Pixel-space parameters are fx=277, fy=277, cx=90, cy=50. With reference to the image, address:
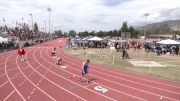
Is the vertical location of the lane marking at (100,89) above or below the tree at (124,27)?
below

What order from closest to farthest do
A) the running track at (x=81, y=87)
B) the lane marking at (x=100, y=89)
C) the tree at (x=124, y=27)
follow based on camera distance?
the running track at (x=81, y=87) < the lane marking at (x=100, y=89) < the tree at (x=124, y=27)

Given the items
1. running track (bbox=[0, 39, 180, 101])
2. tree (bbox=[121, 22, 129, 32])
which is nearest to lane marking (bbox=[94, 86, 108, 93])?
running track (bbox=[0, 39, 180, 101])

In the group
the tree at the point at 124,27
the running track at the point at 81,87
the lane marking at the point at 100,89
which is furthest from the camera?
the tree at the point at 124,27

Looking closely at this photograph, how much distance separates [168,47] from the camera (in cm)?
4094

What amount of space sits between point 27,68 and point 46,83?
252 inches

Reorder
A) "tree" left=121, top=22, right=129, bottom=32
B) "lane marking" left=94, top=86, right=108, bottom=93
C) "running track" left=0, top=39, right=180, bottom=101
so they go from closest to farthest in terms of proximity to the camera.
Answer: "running track" left=0, top=39, right=180, bottom=101, "lane marking" left=94, top=86, right=108, bottom=93, "tree" left=121, top=22, right=129, bottom=32

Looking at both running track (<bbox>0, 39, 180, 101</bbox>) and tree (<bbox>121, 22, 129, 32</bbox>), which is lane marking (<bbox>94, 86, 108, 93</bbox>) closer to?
running track (<bbox>0, 39, 180, 101</bbox>)

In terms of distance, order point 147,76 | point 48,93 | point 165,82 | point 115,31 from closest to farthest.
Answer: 1. point 48,93
2. point 165,82
3. point 147,76
4. point 115,31

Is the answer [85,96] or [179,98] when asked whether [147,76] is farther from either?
[85,96]

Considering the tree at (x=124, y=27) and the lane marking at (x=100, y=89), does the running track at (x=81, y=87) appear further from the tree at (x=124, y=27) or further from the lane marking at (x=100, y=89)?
the tree at (x=124, y=27)

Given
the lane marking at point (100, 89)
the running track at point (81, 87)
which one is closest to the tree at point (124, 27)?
the running track at point (81, 87)

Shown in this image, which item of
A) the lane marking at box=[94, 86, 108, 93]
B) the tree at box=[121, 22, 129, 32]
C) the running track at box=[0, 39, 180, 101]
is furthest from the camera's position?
the tree at box=[121, 22, 129, 32]

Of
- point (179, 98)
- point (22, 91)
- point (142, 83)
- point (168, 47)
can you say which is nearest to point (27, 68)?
point (22, 91)

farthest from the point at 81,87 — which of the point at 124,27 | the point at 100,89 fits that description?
the point at 124,27
